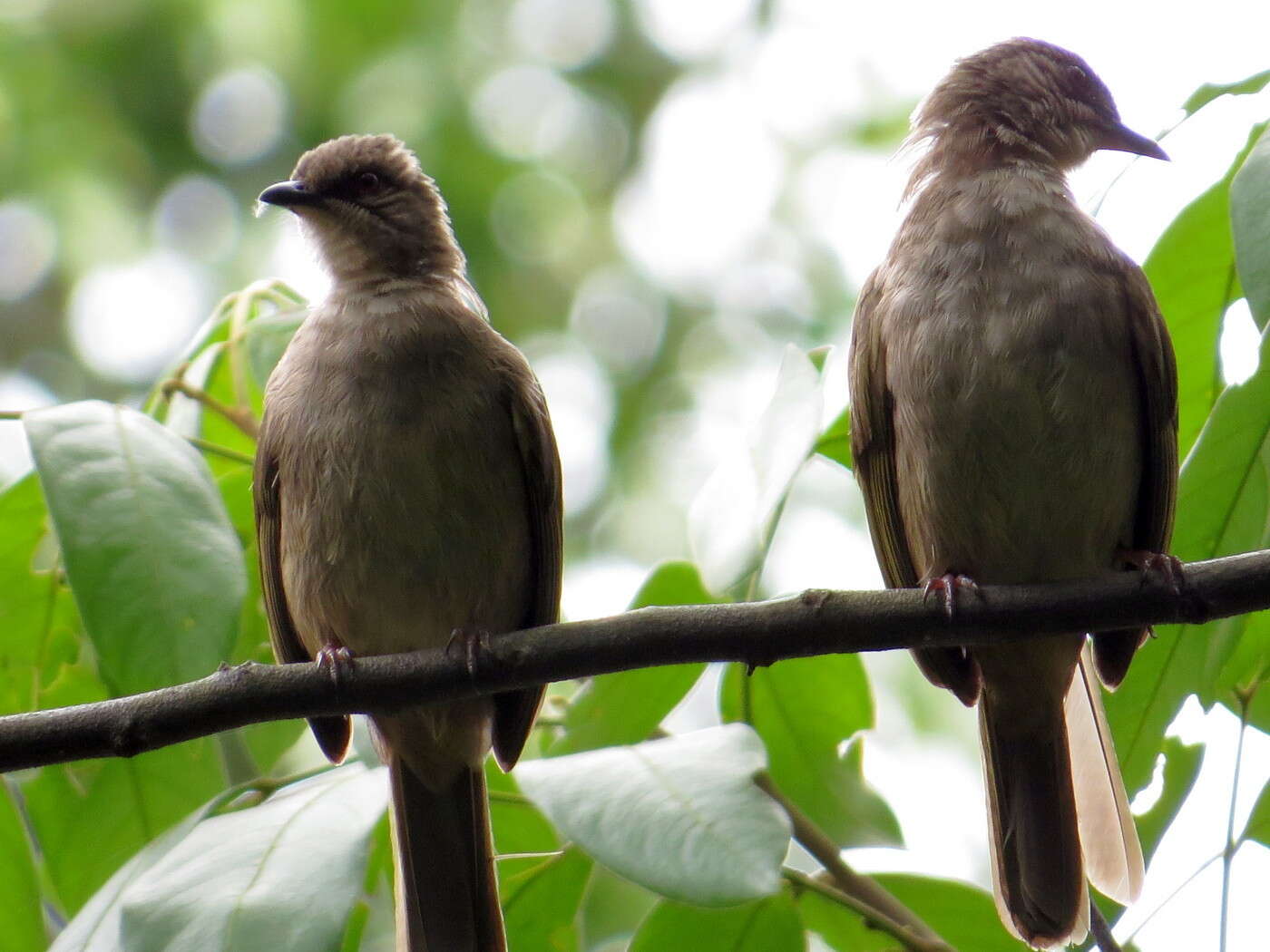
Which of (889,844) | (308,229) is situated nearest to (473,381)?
(308,229)

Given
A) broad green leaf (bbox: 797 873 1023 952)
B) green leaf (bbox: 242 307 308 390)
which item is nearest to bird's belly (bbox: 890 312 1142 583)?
broad green leaf (bbox: 797 873 1023 952)

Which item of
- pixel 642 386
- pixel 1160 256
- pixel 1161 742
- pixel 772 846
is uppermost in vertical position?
pixel 1160 256

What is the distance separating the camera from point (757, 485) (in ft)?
8.59

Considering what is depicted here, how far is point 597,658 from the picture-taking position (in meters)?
2.37

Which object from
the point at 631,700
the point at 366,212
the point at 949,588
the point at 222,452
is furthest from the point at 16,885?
the point at 366,212

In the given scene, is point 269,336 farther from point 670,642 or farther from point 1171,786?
point 1171,786

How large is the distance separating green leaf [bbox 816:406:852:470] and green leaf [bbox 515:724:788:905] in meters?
1.02

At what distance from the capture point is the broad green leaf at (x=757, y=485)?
2.47 m

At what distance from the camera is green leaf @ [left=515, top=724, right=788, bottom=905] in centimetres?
197

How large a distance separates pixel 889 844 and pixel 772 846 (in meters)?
0.74

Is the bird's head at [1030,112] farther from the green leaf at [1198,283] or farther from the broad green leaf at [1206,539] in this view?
the broad green leaf at [1206,539]

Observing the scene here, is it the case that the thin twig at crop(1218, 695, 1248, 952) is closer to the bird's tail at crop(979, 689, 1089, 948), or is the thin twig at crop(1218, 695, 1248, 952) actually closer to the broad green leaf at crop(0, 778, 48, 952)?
the bird's tail at crop(979, 689, 1089, 948)

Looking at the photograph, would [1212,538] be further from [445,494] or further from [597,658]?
[445,494]

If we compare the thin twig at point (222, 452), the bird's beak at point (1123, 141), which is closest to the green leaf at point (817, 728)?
the thin twig at point (222, 452)
